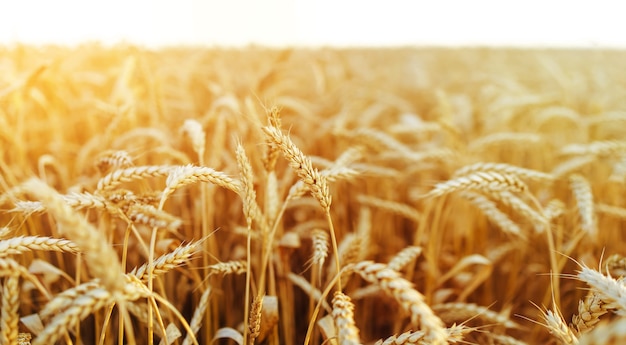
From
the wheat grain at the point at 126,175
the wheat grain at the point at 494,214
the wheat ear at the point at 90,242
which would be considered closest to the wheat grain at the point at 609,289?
the wheat grain at the point at 494,214

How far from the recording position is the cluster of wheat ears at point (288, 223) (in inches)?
38.3

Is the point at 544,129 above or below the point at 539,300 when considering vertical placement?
above

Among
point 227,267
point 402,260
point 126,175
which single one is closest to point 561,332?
point 402,260

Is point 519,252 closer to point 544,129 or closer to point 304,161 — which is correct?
point 304,161

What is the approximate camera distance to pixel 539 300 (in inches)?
88.0

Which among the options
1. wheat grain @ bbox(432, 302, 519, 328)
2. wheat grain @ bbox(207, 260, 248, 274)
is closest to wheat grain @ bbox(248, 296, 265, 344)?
wheat grain @ bbox(207, 260, 248, 274)

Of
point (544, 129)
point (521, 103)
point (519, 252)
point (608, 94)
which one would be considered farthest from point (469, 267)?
point (608, 94)

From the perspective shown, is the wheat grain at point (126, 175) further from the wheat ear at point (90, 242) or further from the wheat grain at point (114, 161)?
the wheat ear at point (90, 242)

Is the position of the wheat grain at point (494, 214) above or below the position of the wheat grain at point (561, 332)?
above

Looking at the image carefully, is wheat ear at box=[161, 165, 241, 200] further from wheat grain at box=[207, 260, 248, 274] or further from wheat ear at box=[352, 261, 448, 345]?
wheat ear at box=[352, 261, 448, 345]

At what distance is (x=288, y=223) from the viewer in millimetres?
2559

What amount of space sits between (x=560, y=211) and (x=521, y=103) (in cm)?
131

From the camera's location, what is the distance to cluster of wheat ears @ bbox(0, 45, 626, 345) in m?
0.97

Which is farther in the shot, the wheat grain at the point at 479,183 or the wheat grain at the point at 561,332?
the wheat grain at the point at 479,183
